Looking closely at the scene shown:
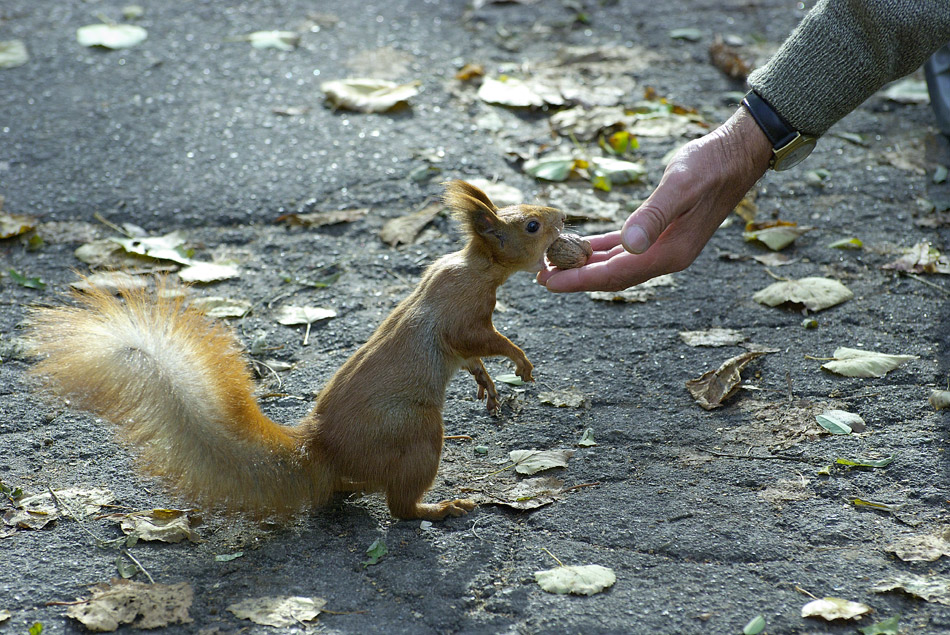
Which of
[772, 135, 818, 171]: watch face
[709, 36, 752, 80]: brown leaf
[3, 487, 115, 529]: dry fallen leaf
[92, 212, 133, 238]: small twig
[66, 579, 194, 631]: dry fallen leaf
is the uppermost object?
[772, 135, 818, 171]: watch face

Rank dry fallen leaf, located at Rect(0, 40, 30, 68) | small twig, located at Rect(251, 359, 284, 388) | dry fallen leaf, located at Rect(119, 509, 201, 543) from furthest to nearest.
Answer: dry fallen leaf, located at Rect(0, 40, 30, 68) < small twig, located at Rect(251, 359, 284, 388) < dry fallen leaf, located at Rect(119, 509, 201, 543)

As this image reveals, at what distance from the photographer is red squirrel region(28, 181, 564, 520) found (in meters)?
1.77

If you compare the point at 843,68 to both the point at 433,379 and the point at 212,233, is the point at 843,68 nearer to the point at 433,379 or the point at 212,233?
the point at 433,379

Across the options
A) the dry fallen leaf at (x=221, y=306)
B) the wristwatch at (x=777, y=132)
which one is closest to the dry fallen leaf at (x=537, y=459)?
the wristwatch at (x=777, y=132)

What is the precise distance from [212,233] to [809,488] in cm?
222

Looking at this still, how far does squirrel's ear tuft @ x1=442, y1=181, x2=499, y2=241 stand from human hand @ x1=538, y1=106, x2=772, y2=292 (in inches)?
9.3

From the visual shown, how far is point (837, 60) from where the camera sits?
7.38 feet

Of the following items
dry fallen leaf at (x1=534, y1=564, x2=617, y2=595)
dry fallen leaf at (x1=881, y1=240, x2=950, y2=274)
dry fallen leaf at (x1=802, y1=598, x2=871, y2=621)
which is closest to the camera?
dry fallen leaf at (x1=802, y1=598, x2=871, y2=621)

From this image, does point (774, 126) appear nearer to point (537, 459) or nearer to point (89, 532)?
point (537, 459)

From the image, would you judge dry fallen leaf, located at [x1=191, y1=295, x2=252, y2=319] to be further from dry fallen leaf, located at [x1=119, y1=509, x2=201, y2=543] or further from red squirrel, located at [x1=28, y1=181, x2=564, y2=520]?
dry fallen leaf, located at [x1=119, y1=509, x2=201, y2=543]

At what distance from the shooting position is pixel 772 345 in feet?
8.39

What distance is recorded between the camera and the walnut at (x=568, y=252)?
2297mm

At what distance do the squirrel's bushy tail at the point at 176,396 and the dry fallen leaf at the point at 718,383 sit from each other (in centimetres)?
108

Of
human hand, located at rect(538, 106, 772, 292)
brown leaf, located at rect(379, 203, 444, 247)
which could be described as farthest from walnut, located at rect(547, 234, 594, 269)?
brown leaf, located at rect(379, 203, 444, 247)
